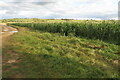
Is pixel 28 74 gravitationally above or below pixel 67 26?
below

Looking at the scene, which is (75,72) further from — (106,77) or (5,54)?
(5,54)

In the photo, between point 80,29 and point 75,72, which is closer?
point 75,72

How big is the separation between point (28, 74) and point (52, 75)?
0.97 metres

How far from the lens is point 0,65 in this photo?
6621mm

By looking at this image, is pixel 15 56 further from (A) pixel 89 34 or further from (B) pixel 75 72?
(A) pixel 89 34

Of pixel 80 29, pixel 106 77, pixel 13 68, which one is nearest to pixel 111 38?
pixel 80 29

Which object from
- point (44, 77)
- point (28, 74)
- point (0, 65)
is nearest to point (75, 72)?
point (44, 77)

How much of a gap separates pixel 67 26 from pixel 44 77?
13.4m

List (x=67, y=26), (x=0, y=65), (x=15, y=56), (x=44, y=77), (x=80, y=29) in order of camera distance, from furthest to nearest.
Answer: (x=67, y=26)
(x=80, y=29)
(x=15, y=56)
(x=0, y=65)
(x=44, y=77)

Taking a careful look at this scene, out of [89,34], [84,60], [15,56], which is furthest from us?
[89,34]

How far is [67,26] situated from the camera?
1819 centimetres

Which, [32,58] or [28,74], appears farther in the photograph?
[32,58]

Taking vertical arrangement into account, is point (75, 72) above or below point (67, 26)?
below

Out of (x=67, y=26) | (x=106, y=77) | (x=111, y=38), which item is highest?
(x=67, y=26)
